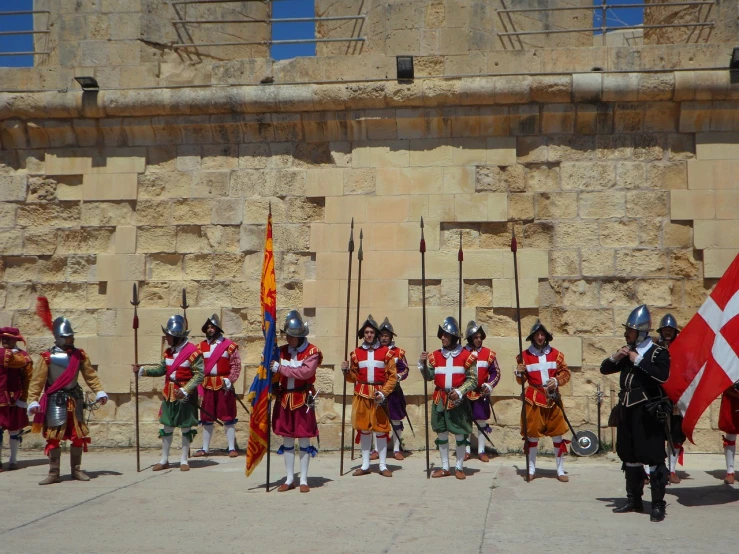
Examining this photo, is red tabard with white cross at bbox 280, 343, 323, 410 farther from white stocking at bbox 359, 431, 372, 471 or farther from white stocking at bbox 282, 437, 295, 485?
white stocking at bbox 359, 431, 372, 471

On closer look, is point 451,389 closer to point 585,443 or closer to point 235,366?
point 585,443

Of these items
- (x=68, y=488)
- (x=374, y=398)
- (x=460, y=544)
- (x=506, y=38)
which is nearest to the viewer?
(x=460, y=544)

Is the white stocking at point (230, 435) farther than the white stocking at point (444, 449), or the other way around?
the white stocking at point (230, 435)

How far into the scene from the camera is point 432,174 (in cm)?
1092

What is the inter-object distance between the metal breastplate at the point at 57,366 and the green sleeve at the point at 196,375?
1.15 meters

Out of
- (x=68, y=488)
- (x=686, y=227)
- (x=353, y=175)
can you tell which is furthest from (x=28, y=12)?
(x=686, y=227)

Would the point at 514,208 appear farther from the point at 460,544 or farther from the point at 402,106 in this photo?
the point at 460,544

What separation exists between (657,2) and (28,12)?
8.14 m

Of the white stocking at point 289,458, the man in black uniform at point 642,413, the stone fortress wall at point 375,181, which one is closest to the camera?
the man in black uniform at point 642,413

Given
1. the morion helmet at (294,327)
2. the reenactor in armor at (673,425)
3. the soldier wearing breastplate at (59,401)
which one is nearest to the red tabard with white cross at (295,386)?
the morion helmet at (294,327)

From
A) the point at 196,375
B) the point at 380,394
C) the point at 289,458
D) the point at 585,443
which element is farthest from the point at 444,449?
the point at 196,375

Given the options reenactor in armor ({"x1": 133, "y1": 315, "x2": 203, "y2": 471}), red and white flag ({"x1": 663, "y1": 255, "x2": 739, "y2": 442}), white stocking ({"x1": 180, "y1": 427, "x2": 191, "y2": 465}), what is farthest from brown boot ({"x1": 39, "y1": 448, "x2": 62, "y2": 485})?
red and white flag ({"x1": 663, "y1": 255, "x2": 739, "y2": 442})

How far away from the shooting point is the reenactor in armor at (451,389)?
909cm

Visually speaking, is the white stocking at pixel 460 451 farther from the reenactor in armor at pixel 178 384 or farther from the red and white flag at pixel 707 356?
the reenactor in armor at pixel 178 384
